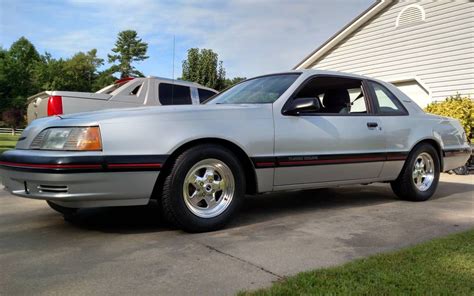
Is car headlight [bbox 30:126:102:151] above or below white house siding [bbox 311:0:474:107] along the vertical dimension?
below

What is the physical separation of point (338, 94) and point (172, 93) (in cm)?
423

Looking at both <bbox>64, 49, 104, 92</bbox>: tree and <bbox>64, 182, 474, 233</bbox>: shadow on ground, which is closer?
<bbox>64, 182, 474, 233</bbox>: shadow on ground

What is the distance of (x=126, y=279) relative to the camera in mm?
2717

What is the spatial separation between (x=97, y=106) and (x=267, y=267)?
228 inches

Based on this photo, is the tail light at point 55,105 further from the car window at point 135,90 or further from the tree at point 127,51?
the tree at point 127,51

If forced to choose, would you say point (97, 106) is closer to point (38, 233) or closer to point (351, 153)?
point (38, 233)

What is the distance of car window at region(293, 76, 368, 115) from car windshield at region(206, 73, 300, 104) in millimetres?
321

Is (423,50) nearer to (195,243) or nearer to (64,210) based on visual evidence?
(195,243)

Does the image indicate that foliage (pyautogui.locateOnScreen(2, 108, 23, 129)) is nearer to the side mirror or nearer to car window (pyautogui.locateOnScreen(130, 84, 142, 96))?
car window (pyautogui.locateOnScreen(130, 84, 142, 96))

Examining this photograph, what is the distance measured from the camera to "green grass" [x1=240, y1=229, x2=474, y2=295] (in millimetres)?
2535

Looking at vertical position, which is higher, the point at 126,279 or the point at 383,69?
the point at 383,69

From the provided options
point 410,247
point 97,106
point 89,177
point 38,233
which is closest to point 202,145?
point 89,177

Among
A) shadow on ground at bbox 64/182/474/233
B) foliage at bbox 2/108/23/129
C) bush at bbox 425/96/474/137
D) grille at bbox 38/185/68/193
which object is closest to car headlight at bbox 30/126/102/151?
grille at bbox 38/185/68/193

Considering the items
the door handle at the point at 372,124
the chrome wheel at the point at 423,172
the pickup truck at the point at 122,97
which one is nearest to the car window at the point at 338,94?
the door handle at the point at 372,124
